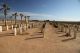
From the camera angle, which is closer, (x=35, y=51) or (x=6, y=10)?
(x=35, y=51)

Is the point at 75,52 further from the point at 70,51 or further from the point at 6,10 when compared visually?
the point at 6,10

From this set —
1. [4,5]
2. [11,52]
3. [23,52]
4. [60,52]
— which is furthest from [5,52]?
[4,5]

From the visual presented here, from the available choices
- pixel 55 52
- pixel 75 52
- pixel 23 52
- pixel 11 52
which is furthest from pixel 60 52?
pixel 11 52

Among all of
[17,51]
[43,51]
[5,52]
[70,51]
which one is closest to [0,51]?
[5,52]

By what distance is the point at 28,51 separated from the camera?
962 centimetres

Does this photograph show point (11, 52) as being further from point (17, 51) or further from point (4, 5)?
point (4, 5)

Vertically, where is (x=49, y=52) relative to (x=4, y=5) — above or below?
below

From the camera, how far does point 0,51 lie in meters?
9.52

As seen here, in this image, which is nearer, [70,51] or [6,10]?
[70,51]

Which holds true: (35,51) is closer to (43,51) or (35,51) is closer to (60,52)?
(43,51)

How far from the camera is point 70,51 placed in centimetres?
978

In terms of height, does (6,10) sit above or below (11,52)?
above

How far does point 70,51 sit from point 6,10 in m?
33.5

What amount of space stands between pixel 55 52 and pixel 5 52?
3400 millimetres
